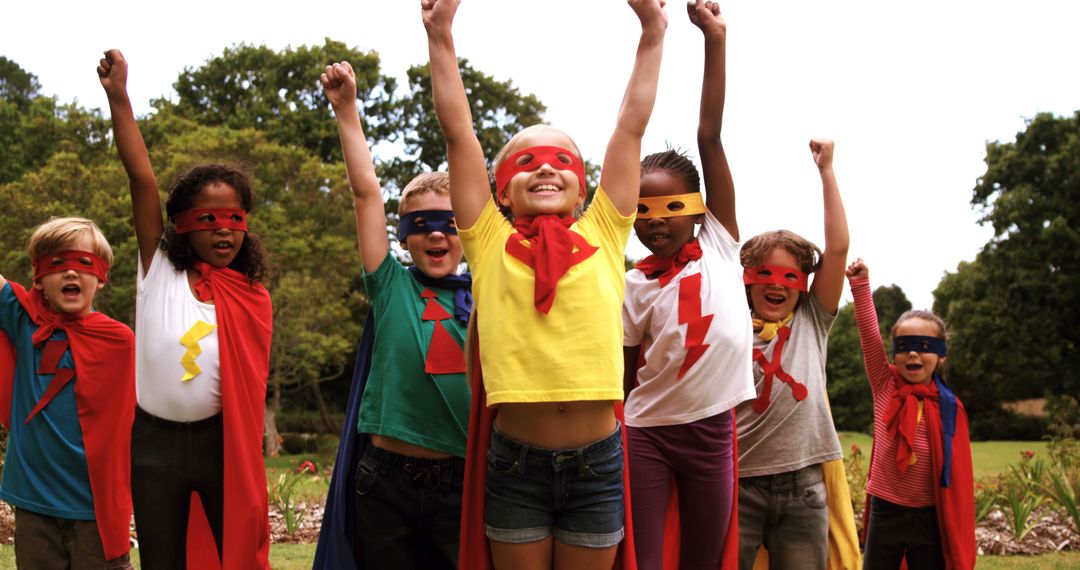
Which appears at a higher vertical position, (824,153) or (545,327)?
(824,153)

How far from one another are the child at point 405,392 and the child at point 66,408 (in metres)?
1.38

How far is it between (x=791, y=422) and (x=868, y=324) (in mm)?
1083

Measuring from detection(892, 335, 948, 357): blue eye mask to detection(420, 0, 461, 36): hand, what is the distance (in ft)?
11.7

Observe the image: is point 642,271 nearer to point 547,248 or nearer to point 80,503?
point 547,248

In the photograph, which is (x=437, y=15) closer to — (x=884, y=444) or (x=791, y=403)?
(x=791, y=403)

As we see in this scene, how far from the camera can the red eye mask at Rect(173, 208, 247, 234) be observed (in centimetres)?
430

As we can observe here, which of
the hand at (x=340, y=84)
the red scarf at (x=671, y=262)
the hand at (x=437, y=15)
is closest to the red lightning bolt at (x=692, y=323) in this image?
the red scarf at (x=671, y=262)

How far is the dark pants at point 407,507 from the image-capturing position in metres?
3.68

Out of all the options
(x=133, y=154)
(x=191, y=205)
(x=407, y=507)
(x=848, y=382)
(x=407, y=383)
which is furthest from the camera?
(x=848, y=382)

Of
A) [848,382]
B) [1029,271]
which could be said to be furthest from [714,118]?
[848,382]

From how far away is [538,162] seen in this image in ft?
11.2

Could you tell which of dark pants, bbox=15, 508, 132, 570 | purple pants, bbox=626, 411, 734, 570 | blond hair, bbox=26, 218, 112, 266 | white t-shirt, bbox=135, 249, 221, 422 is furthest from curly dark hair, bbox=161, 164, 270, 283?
purple pants, bbox=626, 411, 734, 570

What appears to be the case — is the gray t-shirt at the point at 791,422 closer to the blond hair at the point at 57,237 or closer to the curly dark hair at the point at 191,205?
the curly dark hair at the point at 191,205

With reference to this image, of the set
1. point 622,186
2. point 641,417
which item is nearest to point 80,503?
point 641,417
